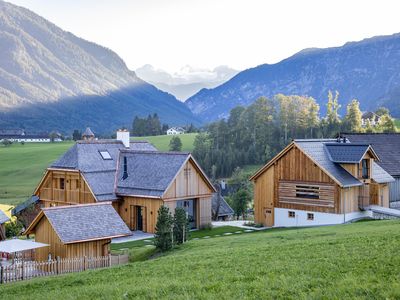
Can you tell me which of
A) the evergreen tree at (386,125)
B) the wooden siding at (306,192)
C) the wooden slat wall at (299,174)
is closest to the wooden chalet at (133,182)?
the wooden slat wall at (299,174)

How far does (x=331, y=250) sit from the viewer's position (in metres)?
16.9

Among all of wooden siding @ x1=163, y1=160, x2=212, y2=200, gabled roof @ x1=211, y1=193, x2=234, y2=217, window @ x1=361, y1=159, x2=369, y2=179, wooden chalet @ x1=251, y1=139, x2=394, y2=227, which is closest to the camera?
wooden chalet @ x1=251, y1=139, x2=394, y2=227

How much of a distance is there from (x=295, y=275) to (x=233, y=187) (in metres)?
64.5

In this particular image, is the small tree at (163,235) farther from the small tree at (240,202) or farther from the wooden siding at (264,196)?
the small tree at (240,202)

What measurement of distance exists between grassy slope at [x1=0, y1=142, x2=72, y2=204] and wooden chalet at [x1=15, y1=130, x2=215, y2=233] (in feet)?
101

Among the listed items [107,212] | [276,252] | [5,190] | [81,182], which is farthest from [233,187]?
[276,252]

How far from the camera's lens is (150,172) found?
130ft

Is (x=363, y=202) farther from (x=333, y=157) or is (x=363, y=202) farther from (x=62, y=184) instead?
(x=62, y=184)

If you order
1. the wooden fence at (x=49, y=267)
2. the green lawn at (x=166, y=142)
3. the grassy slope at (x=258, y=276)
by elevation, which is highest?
the green lawn at (x=166, y=142)

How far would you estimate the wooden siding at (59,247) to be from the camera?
25.9 metres

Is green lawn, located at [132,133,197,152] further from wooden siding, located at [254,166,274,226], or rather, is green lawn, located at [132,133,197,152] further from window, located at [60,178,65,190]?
wooden siding, located at [254,166,274,226]

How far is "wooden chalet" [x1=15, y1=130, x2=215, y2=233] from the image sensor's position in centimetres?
3831

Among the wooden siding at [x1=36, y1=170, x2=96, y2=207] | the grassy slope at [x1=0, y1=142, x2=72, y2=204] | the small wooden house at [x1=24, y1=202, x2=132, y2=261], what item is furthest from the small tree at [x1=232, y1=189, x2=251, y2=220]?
the grassy slope at [x1=0, y1=142, x2=72, y2=204]

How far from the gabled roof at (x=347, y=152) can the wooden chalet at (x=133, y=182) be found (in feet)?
29.6
